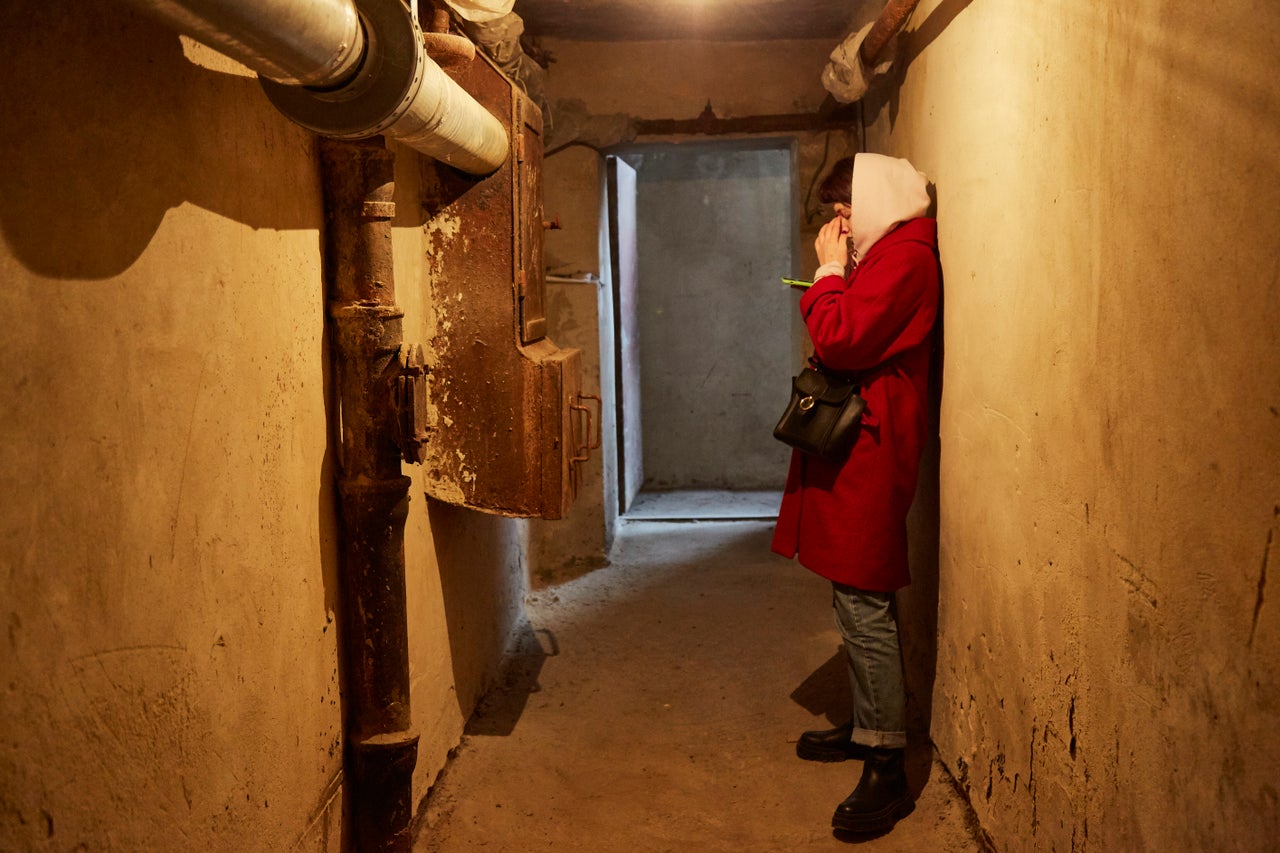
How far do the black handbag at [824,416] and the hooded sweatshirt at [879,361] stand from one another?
39 millimetres

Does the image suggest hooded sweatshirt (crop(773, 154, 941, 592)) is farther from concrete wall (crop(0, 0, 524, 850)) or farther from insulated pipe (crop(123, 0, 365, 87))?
insulated pipe (crop(123, 0, 365, 87))

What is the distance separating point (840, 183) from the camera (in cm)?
304

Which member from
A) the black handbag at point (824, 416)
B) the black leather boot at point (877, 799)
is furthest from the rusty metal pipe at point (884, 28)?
the black leather boot at point (877, 799)

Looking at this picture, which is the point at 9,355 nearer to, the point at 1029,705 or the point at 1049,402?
the point at 1049,402

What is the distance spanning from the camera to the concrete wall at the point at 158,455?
1.23 m

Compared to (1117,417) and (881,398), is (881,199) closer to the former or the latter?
(881,398)

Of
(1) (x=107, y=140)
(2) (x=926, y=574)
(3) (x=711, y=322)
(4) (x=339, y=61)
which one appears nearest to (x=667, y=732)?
(2) (x=926, y=574)

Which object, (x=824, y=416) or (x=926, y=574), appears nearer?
(x=824, y=416)

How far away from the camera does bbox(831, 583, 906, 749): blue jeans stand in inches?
114

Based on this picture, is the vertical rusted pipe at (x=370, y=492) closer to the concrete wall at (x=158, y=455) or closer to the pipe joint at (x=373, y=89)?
the concrete wall at (x=158, y=455)

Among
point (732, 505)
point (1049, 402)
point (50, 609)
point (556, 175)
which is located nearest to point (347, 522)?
point (50, 609)

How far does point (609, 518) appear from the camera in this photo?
5.48m

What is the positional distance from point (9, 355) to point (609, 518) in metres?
4.37

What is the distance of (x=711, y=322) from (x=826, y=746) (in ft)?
14.9
